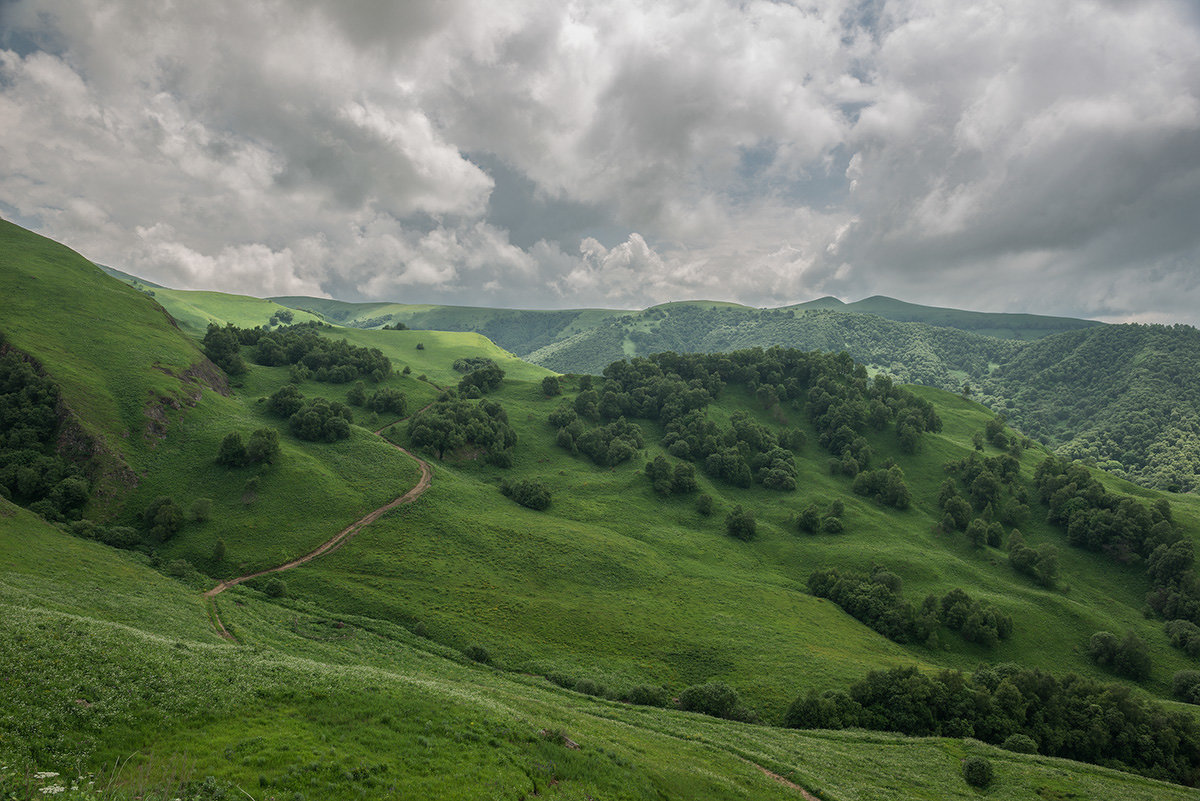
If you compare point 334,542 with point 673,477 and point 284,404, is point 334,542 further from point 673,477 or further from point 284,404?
point 673,477

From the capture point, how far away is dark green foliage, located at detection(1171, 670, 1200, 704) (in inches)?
2950

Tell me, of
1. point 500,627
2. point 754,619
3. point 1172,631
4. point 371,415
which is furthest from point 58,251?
point 1172,631

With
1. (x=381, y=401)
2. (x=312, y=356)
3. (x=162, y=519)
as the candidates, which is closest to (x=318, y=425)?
(x=381, y=401)

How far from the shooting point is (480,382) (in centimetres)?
17712

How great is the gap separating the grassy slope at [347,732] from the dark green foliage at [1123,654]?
48.8 meters

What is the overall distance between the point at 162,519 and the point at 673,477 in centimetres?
10099

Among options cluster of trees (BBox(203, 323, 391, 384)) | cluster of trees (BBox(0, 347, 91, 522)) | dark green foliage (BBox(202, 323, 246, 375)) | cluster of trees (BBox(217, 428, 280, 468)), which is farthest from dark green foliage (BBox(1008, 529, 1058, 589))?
dark green foliage (BBox(202, 323, 246, 375))

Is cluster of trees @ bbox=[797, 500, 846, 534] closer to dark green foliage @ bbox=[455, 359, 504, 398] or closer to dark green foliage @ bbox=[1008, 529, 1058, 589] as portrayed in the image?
dark green foliage @ bbox=[1008, 529, 1058, 589]

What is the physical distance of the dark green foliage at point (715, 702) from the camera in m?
54.5

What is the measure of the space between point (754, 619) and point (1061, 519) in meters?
104

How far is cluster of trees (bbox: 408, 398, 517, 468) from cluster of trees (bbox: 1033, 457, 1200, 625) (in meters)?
141

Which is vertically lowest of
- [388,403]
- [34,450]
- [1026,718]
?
[1026,718]

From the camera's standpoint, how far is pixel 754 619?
80.7 m

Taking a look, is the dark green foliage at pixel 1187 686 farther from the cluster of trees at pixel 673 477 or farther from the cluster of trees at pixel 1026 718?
the cluster of trees at pixel 673 477
